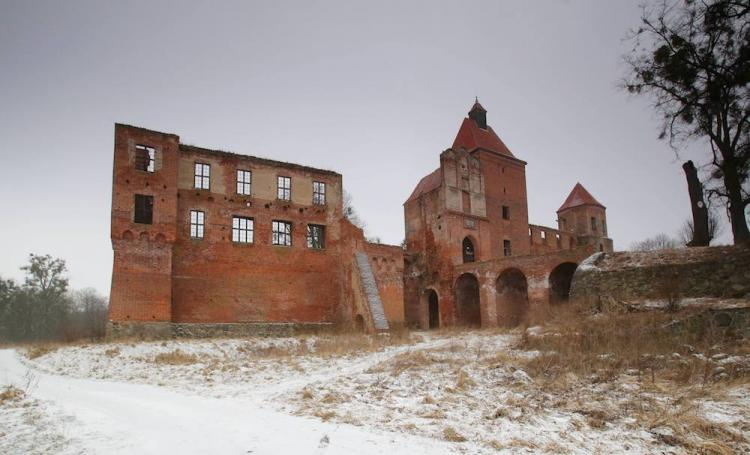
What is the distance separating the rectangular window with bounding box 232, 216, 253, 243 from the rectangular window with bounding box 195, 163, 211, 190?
2060 mm

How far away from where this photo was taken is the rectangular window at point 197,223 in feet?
80.0

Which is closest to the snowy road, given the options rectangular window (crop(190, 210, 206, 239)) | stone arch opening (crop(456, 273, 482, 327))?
rectangular window (crop(190, 210, 206, 239))

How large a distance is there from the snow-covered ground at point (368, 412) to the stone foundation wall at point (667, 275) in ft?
17.8

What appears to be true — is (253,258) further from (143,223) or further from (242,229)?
(143,223)

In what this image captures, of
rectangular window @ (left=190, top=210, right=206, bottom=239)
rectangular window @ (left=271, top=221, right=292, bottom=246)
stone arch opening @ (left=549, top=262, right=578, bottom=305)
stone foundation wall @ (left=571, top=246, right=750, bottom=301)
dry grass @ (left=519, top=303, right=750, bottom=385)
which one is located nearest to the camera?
dry grass @ (left=519, top=303, right=750, bottom=385)

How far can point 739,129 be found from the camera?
55.7 ft

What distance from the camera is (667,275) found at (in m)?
15.6

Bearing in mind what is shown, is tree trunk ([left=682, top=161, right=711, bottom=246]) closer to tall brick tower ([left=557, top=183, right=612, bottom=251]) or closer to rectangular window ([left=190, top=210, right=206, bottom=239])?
rectangular window ([left=190, top=210, right=206, bottom=239])

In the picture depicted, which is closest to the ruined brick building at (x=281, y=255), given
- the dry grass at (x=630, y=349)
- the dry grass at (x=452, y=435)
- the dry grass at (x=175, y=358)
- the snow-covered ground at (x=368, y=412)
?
the dry grass at (x=175, y=358)

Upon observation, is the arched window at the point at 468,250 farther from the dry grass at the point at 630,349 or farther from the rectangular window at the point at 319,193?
the dry grass at the point at 630,349

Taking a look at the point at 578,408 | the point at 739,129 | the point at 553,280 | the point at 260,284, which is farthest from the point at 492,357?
the point at 553,280

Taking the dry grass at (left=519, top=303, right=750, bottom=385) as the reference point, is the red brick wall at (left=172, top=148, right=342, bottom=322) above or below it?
above

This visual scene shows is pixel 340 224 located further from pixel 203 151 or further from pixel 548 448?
pixel 548 448

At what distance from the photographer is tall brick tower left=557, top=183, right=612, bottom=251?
4881 centimetres
